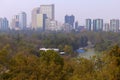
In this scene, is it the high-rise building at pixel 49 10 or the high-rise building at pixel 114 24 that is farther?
the high-rise building at pixel 49 10

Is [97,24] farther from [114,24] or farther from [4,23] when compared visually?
[4,23]

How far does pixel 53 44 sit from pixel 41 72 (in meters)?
18.2

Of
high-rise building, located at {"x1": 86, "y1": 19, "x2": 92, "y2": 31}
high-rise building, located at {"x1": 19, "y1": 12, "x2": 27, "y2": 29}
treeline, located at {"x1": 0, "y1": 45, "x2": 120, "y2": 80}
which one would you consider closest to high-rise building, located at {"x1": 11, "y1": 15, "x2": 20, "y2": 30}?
high-rise building, located at {"x1": 19, "y1": 12, "x2": 27, "y2": 29}

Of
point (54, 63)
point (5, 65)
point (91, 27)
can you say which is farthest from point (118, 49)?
point (91, 27)

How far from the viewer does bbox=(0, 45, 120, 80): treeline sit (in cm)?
688

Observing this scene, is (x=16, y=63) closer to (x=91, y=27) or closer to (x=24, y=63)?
(x=24, y=63)

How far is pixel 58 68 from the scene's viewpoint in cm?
764

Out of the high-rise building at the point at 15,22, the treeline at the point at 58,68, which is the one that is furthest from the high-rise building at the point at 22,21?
the treeline at the point at 58,68

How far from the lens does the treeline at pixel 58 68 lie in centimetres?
688

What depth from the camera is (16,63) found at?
25.6ft

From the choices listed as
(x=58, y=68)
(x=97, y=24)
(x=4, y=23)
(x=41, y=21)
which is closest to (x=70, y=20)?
(x=41, y=21)

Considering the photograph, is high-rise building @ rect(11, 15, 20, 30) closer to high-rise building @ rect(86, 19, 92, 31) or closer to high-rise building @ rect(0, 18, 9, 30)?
high-rise building @ rect(0, 18, 9, 30)

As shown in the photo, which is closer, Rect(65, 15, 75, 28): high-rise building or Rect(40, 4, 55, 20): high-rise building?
Rect(65, 15, 75, 28): high-rise building

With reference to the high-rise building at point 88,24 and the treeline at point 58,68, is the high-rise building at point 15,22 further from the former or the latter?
the treeline at point 58,68
